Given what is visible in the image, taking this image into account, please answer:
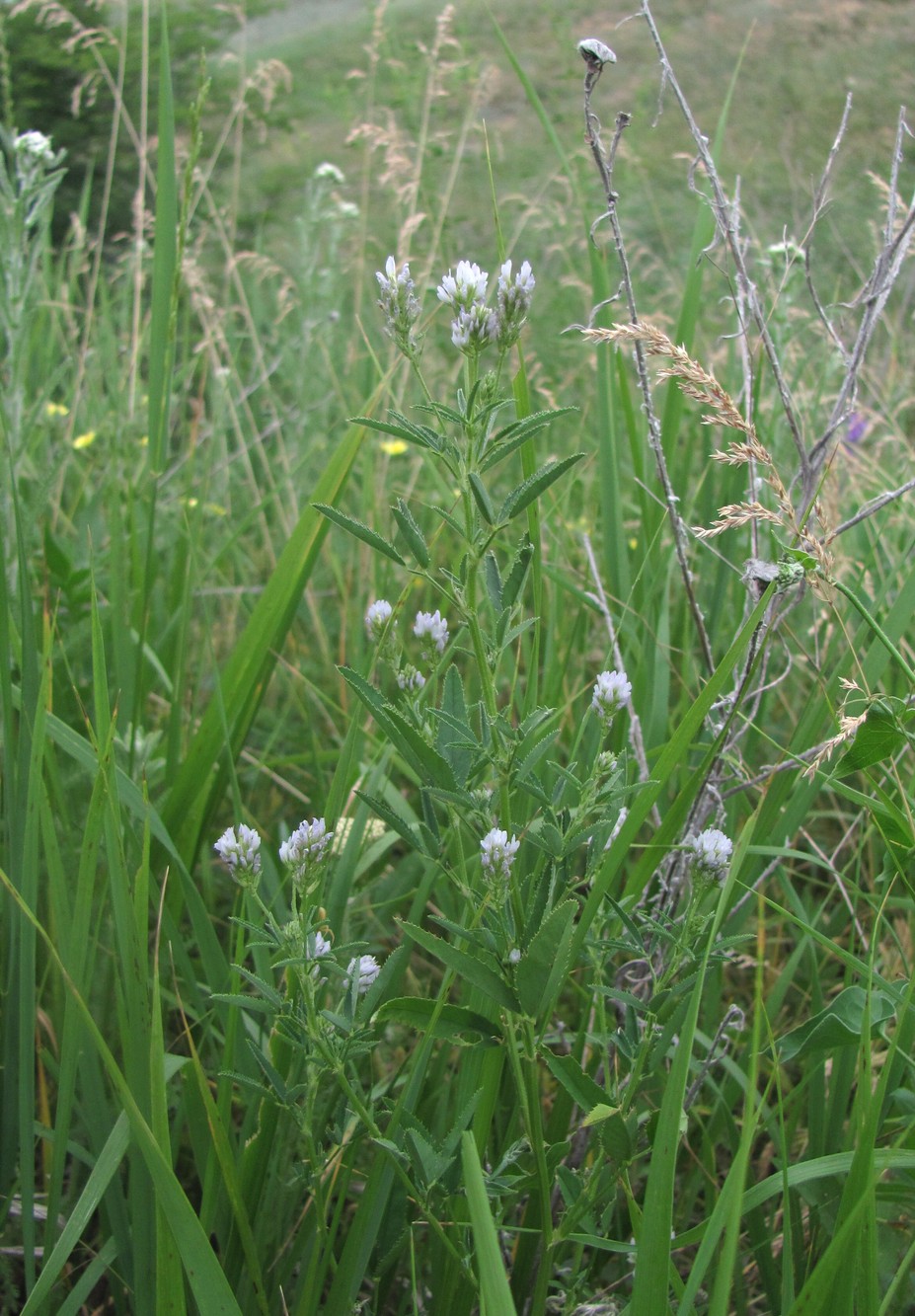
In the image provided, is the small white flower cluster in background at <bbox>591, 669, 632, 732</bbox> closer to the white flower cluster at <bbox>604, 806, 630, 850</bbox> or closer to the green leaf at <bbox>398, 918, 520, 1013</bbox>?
the white flower cluster at <bbox>604, 806, 630, 850</bbox>

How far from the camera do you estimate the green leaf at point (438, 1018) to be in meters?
0.73

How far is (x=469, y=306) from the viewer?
685 mm

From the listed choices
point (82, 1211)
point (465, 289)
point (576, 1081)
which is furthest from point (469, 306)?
point (82, 1211)

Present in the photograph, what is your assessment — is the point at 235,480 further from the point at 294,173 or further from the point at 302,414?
the point at 294,173

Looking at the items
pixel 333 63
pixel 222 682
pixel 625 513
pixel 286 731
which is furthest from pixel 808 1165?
pixel 333 63

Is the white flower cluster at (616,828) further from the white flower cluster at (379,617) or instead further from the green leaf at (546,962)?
the white flower cluster at (379,617)

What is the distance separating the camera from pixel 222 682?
3.67 ft

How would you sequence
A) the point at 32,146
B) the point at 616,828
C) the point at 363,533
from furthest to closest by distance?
1. the point at 32,146
2. the point at 616,828
3. the point at 363,533

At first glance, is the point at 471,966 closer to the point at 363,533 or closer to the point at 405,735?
the point at 405,735

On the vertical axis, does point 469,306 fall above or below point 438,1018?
above

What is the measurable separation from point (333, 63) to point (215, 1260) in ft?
47.3

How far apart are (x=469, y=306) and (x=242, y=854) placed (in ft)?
1.30

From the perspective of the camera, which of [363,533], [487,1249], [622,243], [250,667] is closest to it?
[487,1249]

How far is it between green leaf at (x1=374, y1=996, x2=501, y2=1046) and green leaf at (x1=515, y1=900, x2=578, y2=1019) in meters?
0.06
